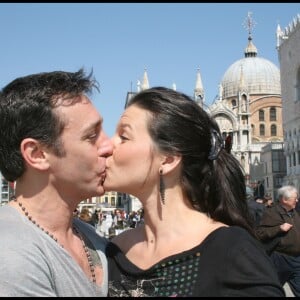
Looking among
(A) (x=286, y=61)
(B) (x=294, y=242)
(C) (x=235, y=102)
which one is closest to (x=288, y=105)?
(A) (x=286, y=61)

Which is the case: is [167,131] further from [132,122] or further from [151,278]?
[151,278]

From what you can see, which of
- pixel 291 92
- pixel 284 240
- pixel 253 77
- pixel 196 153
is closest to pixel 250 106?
pixel 253 77

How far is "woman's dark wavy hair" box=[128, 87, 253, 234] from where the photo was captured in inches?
85.2

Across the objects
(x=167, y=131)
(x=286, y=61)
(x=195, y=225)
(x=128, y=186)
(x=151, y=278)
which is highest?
(x=286, y=61)

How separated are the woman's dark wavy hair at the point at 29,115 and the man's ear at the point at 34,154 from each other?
0.02 m

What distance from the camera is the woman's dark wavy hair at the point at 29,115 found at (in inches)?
70.4

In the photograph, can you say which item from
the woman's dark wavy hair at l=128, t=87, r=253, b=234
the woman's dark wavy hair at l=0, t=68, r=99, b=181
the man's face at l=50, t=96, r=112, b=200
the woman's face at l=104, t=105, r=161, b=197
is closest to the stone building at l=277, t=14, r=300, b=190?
the woman's dark wavy hair at l=128, t=87, r=253, b=234

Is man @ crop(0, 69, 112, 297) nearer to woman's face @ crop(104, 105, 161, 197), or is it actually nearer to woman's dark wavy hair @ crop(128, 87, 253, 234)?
woman's face @ crop(104, 105, 161, 197)

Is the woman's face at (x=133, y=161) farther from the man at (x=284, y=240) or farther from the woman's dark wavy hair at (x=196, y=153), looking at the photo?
the man at (x=284, y=240)

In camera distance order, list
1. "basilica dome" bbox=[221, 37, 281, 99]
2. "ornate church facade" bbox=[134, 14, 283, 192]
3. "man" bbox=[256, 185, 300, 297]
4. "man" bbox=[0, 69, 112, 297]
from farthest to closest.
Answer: "basilica dome" bbox=[221, 37, 281, 99] < "ornate church facade" bbox=[134, 14, 283, 192] < "man" bbox=[256, 185, 300, 297] < "man" bbox=[0, 69, 112, 297]

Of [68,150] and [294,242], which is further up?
[68,150]

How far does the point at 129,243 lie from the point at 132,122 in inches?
21.7

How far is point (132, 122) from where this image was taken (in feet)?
7.24

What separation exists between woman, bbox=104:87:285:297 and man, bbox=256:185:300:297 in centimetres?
370
